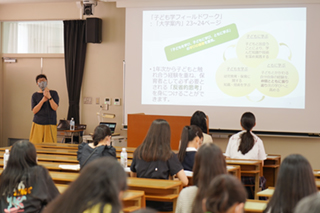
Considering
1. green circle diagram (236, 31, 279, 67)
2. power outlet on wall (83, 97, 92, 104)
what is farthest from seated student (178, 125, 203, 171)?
power outlet on wall (83, 97, 92, 104)

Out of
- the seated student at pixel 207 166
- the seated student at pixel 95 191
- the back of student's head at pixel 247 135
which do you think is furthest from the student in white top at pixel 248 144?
the seated student at pixel 95 191

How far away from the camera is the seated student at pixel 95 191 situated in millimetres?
1374

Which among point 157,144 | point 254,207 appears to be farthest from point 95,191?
point 157,144

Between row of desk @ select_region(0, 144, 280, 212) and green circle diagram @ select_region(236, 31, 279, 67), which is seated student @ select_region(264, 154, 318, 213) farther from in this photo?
green circle diagram @ select_region(236, 31, 279, 67)

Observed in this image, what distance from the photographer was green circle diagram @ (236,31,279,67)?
7.14 metres

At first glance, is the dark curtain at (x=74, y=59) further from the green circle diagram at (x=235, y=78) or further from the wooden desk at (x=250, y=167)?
the wooden desk at (x=250, y=167)

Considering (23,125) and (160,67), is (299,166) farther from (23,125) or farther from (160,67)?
(23,125)

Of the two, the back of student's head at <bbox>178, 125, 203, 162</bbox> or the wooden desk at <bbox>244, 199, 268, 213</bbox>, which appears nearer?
the wooden desk at <bbox>244, 199, 268, 213</bbox>

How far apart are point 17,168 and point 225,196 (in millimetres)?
1462

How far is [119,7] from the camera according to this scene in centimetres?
798

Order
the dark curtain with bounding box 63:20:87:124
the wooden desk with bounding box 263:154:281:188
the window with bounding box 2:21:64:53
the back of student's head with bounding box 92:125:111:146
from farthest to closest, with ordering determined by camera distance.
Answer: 1. the window with bounding box 2:21:64:53
2. the dark curtain with bounding box 63:20:87:124
3. the wooden desk with bounding box 263:154:281:188
4. the back of student's head with bounding box 92:125:111:146

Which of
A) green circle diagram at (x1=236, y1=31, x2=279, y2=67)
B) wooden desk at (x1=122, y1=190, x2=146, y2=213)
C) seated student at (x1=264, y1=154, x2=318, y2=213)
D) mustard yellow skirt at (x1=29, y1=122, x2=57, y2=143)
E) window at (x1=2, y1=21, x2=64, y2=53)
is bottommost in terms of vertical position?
wooden desk at (x1=122, y1=190, x2=146, y2=213)

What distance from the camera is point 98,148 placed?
383 centimetres

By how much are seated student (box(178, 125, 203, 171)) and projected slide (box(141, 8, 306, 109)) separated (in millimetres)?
3542
